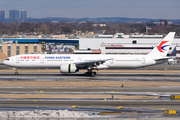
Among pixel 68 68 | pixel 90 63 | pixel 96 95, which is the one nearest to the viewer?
pixel 96 95

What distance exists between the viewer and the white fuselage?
52.5 meters

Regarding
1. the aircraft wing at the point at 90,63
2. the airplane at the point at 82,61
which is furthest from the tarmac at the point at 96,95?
the airplane at the point at 82,61

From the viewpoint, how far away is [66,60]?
53.0 m

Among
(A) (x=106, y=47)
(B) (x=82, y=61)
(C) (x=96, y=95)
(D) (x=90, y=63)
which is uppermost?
(A) (x=106, y=47)

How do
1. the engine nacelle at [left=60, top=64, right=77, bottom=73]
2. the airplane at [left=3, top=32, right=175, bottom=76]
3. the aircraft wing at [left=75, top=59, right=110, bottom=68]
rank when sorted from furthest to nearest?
the airplane at [left=3, top=32, right=175, bottom=76]
the aircraft wing at [left=75, top=59, right=110, bottom=68]
the engine nacelle at [left=60, top=64, right=77, bottom=73]

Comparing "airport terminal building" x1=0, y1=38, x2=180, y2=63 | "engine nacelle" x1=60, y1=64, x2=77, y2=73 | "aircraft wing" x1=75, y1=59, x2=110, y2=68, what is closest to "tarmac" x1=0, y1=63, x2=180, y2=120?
"engine nacelle" x1=60, y1=64, x2=77, y2=73

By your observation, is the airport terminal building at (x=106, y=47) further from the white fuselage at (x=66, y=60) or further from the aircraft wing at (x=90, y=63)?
the aircraft wing at (x=90, y=63)

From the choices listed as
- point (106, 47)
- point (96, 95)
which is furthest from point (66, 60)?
point (106, 47)

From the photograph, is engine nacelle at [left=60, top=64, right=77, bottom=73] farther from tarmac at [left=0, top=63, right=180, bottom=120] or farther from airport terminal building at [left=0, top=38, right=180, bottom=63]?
Result: airport terminal building at [left=0, top=38, right=180, bottom=63]

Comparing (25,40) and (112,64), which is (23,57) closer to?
(112,64)

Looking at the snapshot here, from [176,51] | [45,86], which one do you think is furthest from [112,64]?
[176,51]

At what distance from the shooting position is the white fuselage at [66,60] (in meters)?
52.5

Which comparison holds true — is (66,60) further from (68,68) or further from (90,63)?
(90,63)

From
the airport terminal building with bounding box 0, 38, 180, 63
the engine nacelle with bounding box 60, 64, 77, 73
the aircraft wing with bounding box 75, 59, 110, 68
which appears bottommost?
the engine nacelle with bounding box 60, 64, 77, 73
